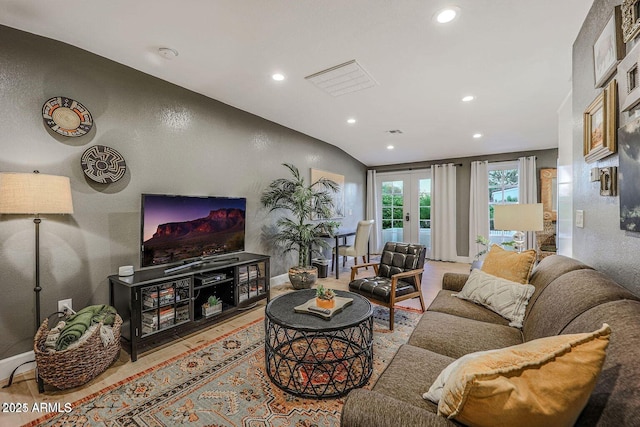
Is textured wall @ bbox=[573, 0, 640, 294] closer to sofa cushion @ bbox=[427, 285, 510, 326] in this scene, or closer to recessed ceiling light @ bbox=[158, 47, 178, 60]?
sofa cushion @ bbox=[427, 285, 510, 326]

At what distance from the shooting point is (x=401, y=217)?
6.89 m

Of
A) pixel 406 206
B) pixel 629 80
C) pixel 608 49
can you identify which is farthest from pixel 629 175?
pixel 406 206

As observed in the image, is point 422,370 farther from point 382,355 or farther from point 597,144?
point 597,144

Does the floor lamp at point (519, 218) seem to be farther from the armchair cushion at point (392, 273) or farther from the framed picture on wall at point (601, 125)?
the framed picture on wall at point (601, 125)

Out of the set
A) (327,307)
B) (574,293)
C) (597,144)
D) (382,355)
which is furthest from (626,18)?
(382,355)

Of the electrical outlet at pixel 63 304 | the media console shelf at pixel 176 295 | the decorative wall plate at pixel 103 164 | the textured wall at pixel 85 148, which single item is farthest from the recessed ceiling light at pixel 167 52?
the electrical outlet at pixel 63 304

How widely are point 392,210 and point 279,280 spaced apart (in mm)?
3742

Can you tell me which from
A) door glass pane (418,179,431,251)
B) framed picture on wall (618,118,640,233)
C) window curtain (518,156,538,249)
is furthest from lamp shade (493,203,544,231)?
door glass pane (418,179,431,251)

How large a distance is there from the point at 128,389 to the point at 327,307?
1437mm

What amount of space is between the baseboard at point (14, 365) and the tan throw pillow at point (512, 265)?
3683mm

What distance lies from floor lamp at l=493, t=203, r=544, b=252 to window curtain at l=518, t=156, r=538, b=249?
8.95ft

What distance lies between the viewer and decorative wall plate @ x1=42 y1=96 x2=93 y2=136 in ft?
7.32

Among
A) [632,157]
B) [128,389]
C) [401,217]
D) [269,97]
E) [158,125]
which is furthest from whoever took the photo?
[401,217]

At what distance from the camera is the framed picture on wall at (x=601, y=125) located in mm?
1368
